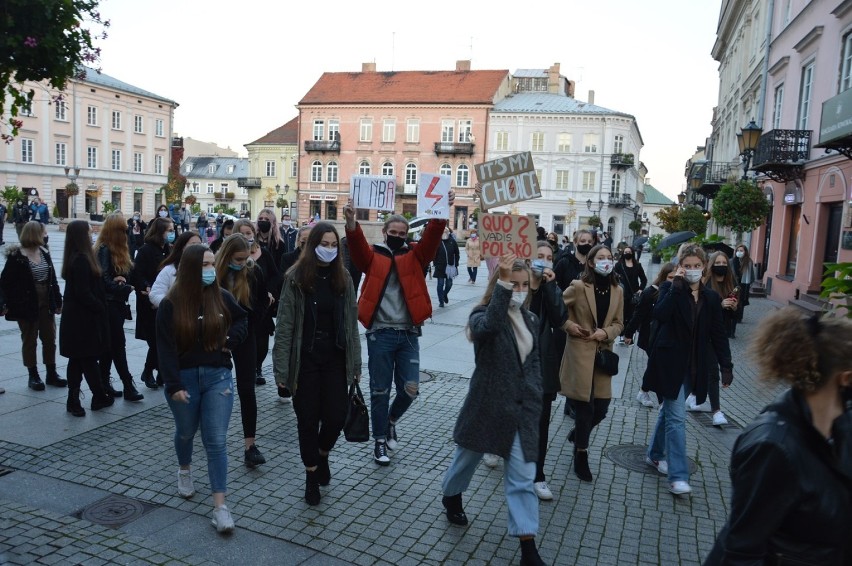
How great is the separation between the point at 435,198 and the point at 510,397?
108 inches

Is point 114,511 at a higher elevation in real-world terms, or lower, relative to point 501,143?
lower

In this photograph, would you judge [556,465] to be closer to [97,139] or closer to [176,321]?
[176,321]

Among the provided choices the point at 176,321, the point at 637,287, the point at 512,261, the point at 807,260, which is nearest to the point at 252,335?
the point at 176,321

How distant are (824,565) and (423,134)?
6511 cm

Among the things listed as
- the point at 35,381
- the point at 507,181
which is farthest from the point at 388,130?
the point at 507,181

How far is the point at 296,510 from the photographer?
4758 millimetres

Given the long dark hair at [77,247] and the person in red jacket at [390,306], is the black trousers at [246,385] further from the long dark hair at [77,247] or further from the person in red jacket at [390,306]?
the long dark hair at [77,247]

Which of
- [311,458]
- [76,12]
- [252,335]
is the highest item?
[76,12]

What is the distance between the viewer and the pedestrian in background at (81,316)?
21.1 ft

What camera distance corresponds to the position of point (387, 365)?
5672 mm

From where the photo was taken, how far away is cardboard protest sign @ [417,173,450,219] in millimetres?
6305

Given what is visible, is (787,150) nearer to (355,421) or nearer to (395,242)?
(395,242)

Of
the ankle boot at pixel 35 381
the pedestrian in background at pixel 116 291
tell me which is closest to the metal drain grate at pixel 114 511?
the pedestrian in background at pixel 116 291

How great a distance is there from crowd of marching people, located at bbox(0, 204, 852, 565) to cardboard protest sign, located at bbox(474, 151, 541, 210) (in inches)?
21.1
